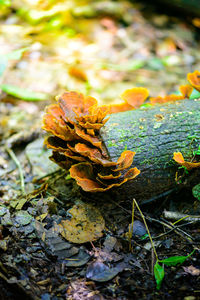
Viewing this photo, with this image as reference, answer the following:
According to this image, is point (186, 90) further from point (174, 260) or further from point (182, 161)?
point (174, 260)

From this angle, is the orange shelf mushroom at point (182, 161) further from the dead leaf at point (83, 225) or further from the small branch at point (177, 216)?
the dead leaf at point (83, 225)

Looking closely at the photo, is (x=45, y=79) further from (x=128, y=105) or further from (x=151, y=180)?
(x=151, y=180)

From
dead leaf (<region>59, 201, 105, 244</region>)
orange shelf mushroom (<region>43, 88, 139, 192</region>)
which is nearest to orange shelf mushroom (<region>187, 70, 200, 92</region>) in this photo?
orange shelf mushroom (<region>43, 88, 139, 192</region>)

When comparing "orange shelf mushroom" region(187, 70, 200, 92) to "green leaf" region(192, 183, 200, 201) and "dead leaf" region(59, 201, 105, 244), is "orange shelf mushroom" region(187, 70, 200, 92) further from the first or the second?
"dead leaf" region(59, 201, 105, 244)

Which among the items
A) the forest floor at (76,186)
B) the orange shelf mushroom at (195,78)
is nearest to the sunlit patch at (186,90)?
the orange shelf mushroom at (195,78)

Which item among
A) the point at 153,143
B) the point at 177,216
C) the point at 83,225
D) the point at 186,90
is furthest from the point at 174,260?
the point at 186,90

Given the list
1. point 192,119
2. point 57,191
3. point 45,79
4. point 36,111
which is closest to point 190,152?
point 192,119

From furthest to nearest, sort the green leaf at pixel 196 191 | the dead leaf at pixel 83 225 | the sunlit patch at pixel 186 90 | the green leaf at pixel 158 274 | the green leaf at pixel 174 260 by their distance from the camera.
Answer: the sunlit patch at pixel 186 90
the green leaf at pixel 196 191
the dead leaf at pixel 83 225
the green leaf at pixel 174 260
the green leaf at pixel 158 274
